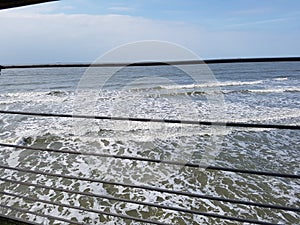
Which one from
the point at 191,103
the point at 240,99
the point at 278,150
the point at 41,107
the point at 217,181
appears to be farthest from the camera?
the point at 240,99

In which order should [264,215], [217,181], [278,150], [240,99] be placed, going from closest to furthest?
[264,215]
[217,181]
[278,150]
[240,99]

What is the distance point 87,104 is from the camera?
442 inches

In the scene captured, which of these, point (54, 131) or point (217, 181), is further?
point (54, 131)

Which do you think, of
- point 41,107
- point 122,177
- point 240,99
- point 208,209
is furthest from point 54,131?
point 240,99

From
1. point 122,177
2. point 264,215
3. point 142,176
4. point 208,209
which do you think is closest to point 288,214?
point 264,215

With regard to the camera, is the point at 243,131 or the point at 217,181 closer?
the point at 217,181

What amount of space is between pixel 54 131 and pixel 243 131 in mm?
4975

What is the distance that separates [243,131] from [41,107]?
7.95 m

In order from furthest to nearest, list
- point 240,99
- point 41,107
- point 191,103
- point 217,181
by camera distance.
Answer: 1. point 240,99
2. point 191,103
3. point 41,107
4. point 217,181

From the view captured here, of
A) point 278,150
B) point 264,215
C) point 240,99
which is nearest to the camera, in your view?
point 264,215

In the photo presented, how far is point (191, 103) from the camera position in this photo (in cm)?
1083

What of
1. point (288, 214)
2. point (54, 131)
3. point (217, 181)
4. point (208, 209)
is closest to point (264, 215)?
point (288, 214)

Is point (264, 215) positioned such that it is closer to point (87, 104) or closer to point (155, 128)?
point (155, 128)

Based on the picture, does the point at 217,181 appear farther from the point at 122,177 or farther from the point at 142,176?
the point at 122,177
